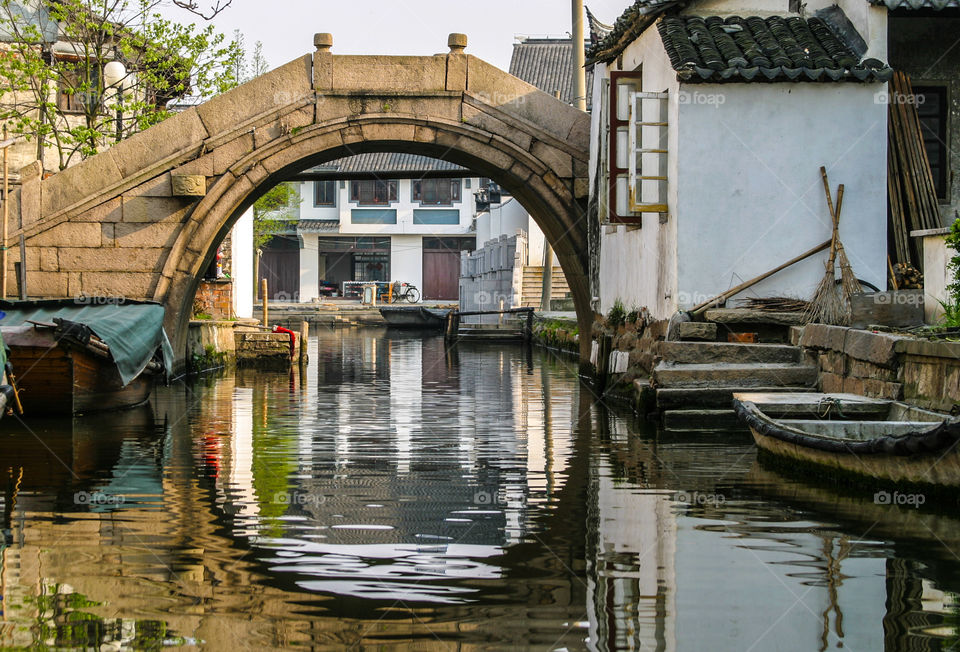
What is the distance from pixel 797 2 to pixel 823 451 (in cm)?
750

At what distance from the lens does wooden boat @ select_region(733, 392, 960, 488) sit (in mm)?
6695

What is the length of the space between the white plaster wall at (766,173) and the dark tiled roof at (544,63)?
28.0 m

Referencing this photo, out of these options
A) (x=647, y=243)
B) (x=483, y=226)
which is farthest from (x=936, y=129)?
(x=483, y=226)

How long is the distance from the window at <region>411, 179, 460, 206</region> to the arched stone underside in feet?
99.2

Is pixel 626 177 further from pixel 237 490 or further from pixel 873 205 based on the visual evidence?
pixel 237 490

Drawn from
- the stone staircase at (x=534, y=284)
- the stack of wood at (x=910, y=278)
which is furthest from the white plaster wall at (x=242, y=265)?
the stack of wood at (x=910, y=278)

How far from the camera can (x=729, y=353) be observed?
11.4m

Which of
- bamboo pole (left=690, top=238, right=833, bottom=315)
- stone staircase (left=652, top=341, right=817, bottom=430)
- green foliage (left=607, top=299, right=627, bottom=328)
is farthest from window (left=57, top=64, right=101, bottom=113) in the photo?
stone staircase (left=652, top=341, right=817, bottom=430)

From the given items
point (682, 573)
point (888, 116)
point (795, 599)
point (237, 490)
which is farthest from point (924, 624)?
point (888, 116)

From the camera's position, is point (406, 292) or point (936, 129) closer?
point (936, 129)

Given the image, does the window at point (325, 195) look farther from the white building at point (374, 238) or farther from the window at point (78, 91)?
the window at point (78, 91)

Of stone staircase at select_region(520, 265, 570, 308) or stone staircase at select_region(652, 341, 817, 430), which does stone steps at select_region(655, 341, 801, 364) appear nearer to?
stone staircase at select_region(652, 341, 817, 430)

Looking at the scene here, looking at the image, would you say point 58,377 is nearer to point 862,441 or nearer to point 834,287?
point 834,287

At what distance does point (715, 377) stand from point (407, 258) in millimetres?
36475
